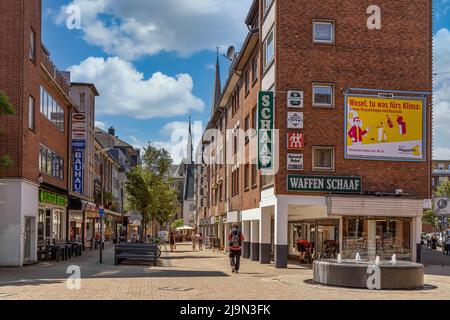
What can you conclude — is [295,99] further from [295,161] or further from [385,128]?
[385,128]

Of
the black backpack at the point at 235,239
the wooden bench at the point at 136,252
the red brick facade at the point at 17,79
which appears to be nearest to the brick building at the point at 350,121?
the black backpack at the point at 235,239

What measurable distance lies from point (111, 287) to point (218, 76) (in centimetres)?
7252

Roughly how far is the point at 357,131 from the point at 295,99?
10.5ft

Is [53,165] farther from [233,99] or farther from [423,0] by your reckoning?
[423,0]

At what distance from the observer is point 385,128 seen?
96.3 ft

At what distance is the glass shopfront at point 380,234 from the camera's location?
29719 millimetres

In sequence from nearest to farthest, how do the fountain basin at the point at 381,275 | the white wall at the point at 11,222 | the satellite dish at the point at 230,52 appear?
the fountain basin at the point at 381,275 < the white wall at the point at 11,222 < the satellite dish at the point at 230,52

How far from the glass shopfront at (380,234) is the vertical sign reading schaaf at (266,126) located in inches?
182

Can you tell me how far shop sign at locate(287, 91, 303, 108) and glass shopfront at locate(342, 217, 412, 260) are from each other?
222 inches

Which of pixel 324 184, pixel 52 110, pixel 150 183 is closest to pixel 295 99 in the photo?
pixel 324 184

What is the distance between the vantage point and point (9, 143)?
2711cm

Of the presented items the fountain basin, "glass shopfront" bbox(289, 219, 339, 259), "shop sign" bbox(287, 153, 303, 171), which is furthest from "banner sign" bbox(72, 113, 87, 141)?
the fountain basin

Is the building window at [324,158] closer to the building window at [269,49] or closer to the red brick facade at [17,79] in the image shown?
the building window at [269,49]

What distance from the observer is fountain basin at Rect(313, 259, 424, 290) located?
17469 millimetres
